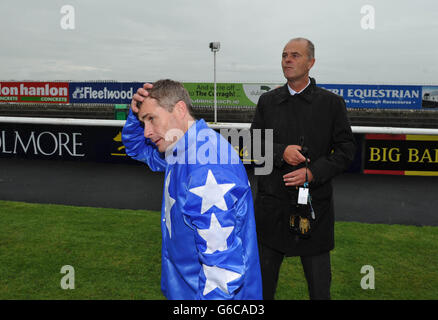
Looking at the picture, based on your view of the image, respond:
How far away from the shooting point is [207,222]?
1.38 m

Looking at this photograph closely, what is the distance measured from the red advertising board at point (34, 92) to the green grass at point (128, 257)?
108ft

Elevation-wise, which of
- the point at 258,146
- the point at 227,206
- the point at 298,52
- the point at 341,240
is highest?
the point at 298,52

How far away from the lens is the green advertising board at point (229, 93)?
31.9m

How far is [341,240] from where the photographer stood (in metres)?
4.79

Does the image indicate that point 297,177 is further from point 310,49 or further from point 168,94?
point 168,94

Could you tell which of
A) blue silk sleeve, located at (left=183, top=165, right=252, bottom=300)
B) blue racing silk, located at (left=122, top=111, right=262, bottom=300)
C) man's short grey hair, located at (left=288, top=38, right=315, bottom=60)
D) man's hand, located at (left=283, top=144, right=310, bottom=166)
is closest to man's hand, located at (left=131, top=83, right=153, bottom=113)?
blue racing silk, located at (left=122, top=111, right=262, bottom=300)

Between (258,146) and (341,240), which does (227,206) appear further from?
(341,240)

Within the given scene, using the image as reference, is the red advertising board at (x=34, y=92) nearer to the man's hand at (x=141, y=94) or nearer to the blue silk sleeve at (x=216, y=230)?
the man's hand at (x=141, y=94)

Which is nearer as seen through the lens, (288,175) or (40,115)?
(288,175)

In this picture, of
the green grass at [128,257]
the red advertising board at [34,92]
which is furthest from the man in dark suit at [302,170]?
the red advertising board at [34,92]
